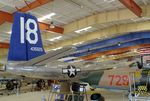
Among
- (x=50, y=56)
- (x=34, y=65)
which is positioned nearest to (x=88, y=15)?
(x=34, y=65)

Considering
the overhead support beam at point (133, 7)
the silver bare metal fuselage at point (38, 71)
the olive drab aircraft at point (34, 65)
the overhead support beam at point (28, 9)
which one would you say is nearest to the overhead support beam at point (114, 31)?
the overhead support beam at point (28, 9)

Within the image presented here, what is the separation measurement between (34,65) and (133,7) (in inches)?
307

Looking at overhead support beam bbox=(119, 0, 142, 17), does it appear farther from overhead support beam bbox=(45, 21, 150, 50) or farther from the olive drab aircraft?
the olive drab aircraft

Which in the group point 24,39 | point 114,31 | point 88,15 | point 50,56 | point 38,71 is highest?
point 88,15

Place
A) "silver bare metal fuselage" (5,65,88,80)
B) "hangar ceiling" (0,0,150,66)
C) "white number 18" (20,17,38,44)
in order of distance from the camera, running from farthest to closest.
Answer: "hangar ceiling" (0,0,150,66) < "white number 18" (20,17,38,44) < "silver bare metal fuselage" (5,65,88,80)

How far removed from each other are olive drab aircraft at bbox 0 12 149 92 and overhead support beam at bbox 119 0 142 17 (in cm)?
436

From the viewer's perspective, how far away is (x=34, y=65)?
7137mm

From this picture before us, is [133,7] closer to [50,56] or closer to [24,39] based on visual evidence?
[24,39]

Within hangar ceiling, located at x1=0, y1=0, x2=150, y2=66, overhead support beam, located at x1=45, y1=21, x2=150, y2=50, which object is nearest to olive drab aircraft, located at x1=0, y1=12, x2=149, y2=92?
hangar ceiling, located at x1=0, y1=0, x2=150, y2=66

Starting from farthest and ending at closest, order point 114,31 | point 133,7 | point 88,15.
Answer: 1. point 114,31
2. point 88,15
3. point 133,7

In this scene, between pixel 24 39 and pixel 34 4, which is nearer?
pixel 24 39

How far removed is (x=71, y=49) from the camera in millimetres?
5770

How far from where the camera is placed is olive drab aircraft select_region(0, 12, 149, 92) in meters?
7.16

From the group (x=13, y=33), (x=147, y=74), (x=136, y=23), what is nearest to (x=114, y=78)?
(x=147, y=74)
